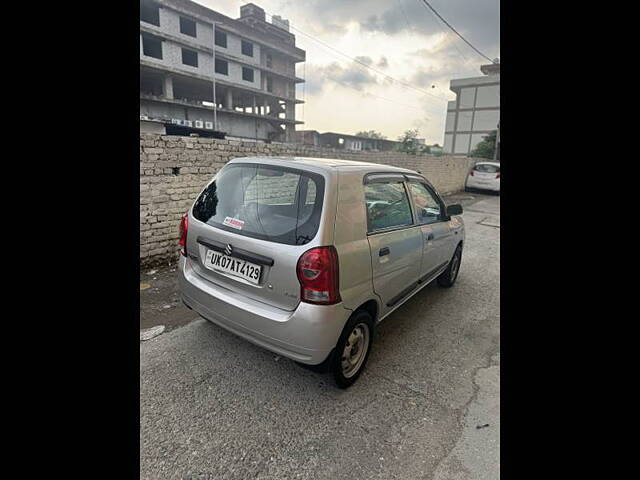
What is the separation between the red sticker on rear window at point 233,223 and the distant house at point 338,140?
44.3 metres

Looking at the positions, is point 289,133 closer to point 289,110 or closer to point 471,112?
point 289,110

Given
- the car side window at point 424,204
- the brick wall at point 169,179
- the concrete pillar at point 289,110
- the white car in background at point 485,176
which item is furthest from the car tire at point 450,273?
the concrete pillar at point 289,110

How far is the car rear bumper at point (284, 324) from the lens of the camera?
2.09 metres

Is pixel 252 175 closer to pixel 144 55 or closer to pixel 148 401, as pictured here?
pixel 148 401

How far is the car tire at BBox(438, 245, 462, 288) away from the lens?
168 inches

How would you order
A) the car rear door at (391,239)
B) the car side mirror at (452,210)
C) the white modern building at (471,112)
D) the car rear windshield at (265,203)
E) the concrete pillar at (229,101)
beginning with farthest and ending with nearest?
the white modern building at (471,112) → the concrete pillar at (229,101) → the car side mirror at (452,210) → the car rear door at (391,239) → the car rear windshield at (265,203)

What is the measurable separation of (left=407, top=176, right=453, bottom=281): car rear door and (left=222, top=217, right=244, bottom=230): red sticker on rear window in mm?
1596

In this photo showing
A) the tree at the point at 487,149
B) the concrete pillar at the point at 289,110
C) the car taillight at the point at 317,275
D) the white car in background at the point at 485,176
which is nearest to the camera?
the car taillight at the point at 317,275

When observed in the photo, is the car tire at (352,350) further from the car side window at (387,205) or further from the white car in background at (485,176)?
the white car in background at (485,176)

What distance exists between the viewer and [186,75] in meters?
34.3

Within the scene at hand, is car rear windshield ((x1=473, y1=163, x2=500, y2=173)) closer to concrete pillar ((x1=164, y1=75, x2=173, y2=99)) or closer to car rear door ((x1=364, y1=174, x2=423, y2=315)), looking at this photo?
car rear door ((x1=364, y1=174, x2=423, y2=315))

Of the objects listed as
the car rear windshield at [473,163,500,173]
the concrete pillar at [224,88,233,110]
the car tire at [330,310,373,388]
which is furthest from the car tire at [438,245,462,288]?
the concrete pillar at [224,88,233,110]
